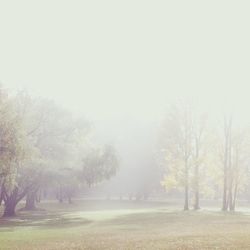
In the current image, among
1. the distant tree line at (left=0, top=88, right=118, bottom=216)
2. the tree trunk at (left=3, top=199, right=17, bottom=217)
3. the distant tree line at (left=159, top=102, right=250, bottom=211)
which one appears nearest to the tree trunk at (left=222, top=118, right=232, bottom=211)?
the distant tree line at (left=159, top=102, right=250, bottom=211)

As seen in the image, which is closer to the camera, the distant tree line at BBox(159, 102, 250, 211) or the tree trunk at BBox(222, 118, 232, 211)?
the tree trunk at BBox(222, 118, 232, 211)

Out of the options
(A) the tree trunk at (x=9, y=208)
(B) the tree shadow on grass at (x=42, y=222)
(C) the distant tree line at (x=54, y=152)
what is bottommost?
(B) the tree shadow on grass at (x=42, y=222)

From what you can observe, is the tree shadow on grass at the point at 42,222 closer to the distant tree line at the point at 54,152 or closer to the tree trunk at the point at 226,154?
the distant tree line at the point at 54,152

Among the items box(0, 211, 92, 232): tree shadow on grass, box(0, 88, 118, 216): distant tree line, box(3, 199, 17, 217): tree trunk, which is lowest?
box(0, 211, 92, 232): tree shadow on grass

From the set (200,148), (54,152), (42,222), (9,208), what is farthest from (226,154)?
(9,208)

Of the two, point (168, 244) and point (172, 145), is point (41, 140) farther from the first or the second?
point (168, 244)

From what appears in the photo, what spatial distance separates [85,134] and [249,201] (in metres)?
70.1

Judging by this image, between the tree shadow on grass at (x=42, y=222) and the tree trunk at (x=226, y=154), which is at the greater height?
the tree trunk at (x=226, y=154)

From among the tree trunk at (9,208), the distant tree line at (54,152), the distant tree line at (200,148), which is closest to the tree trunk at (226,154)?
the distant tree line at (200,148)

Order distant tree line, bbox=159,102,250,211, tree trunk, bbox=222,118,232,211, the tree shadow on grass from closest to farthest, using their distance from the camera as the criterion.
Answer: the tree shadow on grass
tree trunk, bbox=222,118,232,211
distant tree line, bbox=159,102,250,211

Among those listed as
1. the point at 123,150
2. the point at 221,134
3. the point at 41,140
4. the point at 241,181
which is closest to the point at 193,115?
the point at 221,134

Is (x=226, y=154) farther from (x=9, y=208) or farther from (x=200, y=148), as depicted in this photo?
(x=9, y=208)

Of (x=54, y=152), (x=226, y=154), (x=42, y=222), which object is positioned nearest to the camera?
(x=42, y=222)

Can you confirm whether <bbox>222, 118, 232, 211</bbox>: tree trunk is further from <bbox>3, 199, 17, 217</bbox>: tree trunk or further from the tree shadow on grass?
<bbox>3, 199, 17, 217</bbox>: tree trunk
